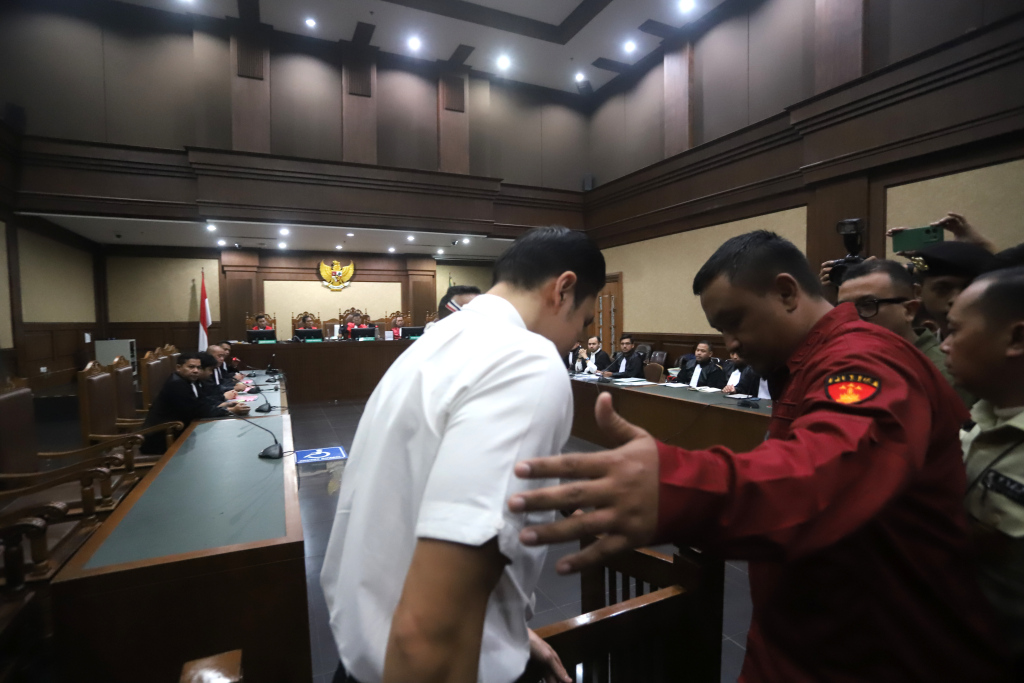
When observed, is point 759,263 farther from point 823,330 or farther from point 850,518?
point 850,518

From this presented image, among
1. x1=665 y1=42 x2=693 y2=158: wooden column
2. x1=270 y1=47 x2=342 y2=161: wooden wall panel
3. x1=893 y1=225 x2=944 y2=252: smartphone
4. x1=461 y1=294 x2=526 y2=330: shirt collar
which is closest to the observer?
x1=461 y1=294 x2=526 y2=330: shirt collar

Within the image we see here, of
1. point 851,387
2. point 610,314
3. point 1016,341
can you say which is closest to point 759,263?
point 851,387

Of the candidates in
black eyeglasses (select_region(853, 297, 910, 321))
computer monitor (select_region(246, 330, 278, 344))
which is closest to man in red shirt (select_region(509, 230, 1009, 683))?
black eyeglasses (select_region(853, 297, 910, 321))

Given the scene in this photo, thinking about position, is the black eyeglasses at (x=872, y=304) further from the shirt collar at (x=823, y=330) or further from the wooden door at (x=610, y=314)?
the wooden door at (x=610, y=314)

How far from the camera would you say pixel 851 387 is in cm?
54

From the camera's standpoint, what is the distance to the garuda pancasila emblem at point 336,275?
10.5 meters

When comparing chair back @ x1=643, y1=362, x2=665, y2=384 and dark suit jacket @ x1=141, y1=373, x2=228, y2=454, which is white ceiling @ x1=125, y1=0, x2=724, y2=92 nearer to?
chair back @ x1=643, y1=362, x2=665, y2=384

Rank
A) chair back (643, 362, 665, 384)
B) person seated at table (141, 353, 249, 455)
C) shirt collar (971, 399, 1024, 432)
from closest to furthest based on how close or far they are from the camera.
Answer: shirt collar (971, 399, 1024, 432) → person seated at table (141, 353, 249, 455) → chair back (643, 362, 665, 384)

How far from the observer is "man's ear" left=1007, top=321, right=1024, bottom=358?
887 millimetres

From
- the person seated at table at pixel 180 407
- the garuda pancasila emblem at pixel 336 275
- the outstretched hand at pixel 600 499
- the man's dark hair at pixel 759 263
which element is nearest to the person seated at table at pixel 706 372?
the man's dark hair at pixel 759 263

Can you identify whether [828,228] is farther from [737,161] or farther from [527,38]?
[527,38]

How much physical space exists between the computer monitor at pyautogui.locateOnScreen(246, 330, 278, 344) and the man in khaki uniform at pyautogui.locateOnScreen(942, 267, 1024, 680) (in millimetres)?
8338

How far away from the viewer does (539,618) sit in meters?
2.19

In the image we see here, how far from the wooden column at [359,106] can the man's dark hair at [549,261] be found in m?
7.87
